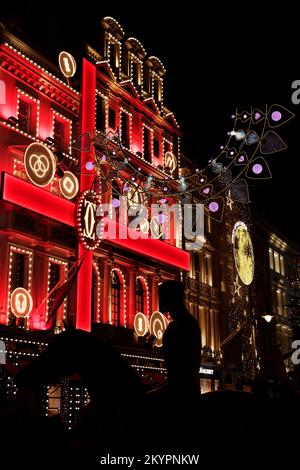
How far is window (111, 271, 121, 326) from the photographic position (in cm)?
2800

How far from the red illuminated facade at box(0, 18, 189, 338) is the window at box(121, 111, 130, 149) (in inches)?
2.2

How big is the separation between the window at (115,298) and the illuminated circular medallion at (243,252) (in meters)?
12.4

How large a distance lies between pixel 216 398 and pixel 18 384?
4.81ft

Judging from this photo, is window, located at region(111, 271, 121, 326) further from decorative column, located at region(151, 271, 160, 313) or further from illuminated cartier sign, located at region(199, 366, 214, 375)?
illuminated cartier sign, located at region(199, 366, 214, 375)

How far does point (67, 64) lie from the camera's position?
26141 millimetres

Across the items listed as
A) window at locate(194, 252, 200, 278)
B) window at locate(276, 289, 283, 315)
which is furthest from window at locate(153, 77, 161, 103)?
window at locate(276, 289, 283, 315)

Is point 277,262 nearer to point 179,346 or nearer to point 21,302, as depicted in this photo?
point 21,302

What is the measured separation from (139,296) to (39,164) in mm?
10873

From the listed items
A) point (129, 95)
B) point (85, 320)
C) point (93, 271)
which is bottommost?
point (85, 320)

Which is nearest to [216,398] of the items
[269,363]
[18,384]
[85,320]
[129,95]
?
[18,384]

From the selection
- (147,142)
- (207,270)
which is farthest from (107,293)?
(207,270)
